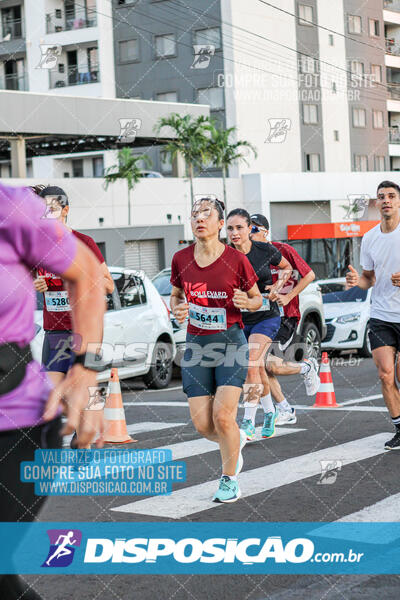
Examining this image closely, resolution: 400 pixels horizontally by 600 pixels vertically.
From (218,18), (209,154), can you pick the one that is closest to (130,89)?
(218,18)

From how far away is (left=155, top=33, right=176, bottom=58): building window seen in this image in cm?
5372

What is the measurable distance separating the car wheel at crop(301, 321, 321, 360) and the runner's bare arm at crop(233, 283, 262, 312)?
32.7ft

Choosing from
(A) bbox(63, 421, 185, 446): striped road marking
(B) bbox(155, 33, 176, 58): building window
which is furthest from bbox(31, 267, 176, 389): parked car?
(B) bbox(155, 33, 176, 58): building window

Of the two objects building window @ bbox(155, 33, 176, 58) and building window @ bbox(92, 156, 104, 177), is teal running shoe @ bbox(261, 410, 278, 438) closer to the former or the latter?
building window @ bbox(92, 156, 104, 177)

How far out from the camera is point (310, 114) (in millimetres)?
54750

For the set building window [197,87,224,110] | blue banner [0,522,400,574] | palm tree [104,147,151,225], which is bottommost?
blue banner [0,522,400,574]

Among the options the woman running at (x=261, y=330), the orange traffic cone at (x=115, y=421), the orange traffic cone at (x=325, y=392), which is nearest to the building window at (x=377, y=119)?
the orange traffic cone at (x=325, y=392)

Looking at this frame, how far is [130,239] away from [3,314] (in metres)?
35.2

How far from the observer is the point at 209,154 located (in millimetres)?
42250

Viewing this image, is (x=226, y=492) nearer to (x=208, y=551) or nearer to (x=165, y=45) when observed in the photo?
(x=208, y=551)

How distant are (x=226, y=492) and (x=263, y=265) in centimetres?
287

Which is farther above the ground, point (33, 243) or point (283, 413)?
point (33, 243)

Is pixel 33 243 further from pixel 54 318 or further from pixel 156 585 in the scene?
pixel 54 318

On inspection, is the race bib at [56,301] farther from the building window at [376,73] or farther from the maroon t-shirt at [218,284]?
the building window at [376,73]
